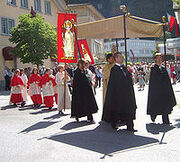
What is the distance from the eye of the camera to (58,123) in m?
8.66

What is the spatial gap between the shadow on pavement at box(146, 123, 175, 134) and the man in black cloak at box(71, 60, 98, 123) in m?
1.62

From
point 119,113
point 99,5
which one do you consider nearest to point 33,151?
point 119,113

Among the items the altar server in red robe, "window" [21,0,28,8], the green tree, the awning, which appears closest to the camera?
the altar server in red robe

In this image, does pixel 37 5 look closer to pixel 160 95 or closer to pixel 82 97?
pixel 82 97

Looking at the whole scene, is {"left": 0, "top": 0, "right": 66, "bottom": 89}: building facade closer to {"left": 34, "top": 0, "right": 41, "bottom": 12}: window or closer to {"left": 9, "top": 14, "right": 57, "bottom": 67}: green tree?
{"left": 34, "top": 0, "right": 41, "bottom": 12}: window

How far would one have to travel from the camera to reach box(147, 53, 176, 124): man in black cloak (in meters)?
7.49

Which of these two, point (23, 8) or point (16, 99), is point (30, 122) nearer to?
point (16, 99)

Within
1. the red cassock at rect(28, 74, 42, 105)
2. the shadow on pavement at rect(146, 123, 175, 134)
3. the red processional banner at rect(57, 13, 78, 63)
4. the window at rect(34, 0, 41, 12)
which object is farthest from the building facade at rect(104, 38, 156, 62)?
the shadow on pavement at rect(146, 123, 175, 134)

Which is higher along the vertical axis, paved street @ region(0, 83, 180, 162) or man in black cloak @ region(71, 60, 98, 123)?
man in black cloak @ region(71, 60, 98, 123)

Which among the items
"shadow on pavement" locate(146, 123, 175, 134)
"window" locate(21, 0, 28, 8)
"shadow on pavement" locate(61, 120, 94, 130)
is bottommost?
"shadow on pavement" locate(61, 120, 94, 130)

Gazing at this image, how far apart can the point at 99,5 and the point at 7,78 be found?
113 meters

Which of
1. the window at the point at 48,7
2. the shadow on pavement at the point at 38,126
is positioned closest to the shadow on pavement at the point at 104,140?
the shadow on pavement at the point at 38,126

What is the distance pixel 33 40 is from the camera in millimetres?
25484

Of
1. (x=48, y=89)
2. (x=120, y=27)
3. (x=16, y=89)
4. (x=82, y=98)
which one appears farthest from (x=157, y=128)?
(x=16, y=89)
